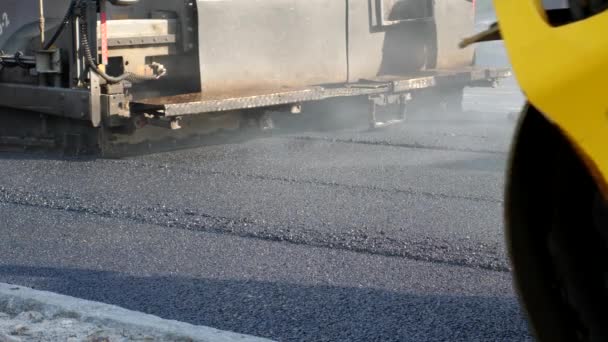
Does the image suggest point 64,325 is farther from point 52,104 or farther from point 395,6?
point 395,6

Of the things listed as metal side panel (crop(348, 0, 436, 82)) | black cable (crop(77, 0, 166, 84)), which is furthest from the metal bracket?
black cable (crop(77, 0, 166, 84))

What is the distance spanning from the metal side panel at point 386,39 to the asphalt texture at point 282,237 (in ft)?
4.59

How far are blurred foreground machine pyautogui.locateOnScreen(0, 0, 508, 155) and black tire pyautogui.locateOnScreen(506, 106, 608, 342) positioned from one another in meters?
5.92

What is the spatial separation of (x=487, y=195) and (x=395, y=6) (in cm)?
421

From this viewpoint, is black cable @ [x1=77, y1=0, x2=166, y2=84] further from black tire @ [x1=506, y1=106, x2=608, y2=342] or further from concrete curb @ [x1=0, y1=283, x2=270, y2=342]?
black tire @ [x1=506, y1=106, x2=608, y2=342]

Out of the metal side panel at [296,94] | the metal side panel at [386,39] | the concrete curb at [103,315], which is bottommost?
the concrete curb at [103,315]

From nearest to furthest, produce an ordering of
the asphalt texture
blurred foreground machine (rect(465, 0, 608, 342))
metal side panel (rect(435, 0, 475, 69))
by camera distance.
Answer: blurred foreground machine (rect(465, 0, 608, 342)) → the asphalt texture → metal side panel (rect(435, 0, 475, 69))

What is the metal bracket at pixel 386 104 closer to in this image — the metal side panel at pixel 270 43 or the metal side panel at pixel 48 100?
the metal side panel at pixel 270 43

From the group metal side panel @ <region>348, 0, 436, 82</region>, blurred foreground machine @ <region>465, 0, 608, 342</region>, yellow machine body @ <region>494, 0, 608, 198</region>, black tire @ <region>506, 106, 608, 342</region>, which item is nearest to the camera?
yellow machine body @ <region>494, 0, 608, 198</region>

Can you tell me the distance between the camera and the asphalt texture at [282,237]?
4500 millimetres

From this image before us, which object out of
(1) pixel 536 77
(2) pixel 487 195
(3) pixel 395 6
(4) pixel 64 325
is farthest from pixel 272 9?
(1) pixel 536 77

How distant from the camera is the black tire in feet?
7.24

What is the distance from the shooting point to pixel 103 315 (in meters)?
4.16

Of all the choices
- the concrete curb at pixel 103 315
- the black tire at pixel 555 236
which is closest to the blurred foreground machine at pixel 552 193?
the black tire at pixel 555 236
